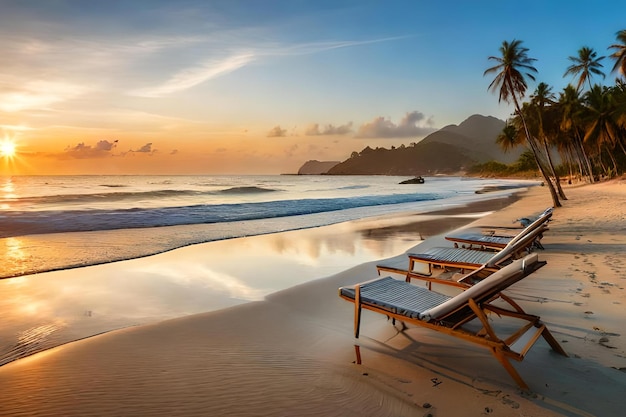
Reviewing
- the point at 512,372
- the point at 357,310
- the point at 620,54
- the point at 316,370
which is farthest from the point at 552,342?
the point at 620,54

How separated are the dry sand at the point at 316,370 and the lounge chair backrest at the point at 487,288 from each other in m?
0.55

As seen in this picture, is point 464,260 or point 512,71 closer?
point 464,260

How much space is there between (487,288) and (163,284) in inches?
230

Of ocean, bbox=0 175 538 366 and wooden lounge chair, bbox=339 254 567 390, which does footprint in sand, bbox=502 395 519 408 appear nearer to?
wooden lounge chair, bbox=339 254 567 390

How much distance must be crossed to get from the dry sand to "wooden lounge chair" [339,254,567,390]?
0.29 m

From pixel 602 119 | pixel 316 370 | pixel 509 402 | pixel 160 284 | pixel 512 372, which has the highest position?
pixel 602 119

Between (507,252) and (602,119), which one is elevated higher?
(602,119)

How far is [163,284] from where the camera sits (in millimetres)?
7141

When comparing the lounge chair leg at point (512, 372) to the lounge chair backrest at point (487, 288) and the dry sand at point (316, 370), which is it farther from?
the lounge chair backrest at point (487, 288)

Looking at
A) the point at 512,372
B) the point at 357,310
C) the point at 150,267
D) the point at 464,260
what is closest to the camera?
the point at 512,372

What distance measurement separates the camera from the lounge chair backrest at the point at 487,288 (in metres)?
3.26

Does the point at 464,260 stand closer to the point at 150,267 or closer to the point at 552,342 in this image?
the point at 552,342

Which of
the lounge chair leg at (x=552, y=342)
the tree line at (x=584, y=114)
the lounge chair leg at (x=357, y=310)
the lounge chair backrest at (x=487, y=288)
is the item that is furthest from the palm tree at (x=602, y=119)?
the lounge chair leg at (x=357, y=310)

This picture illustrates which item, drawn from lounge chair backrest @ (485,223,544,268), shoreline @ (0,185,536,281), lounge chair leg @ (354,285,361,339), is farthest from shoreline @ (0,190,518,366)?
lounge chair backrest @ (485,223,544,268)
